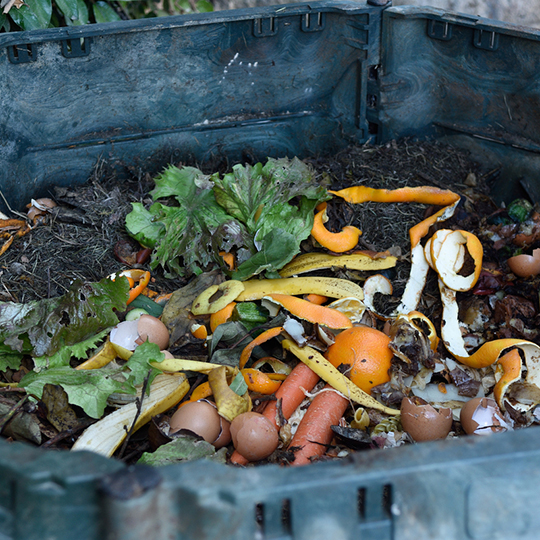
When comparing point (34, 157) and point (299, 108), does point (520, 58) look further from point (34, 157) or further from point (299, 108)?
point (34, 157)

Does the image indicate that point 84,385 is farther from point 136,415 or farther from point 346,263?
point 346,263

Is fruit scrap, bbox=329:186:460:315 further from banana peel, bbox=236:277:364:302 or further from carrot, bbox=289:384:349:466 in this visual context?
carrot, bbox=289:384:349:466

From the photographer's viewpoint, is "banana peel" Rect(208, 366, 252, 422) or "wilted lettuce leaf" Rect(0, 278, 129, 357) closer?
"banana peel" Rect(208, 366, 252, 422)

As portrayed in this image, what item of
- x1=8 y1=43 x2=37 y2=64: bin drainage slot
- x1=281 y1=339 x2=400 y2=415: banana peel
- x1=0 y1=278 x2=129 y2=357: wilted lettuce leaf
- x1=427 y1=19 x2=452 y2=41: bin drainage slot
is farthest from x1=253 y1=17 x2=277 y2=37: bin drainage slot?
x1=281 y1=339 x2=400 y2=415: banana peel

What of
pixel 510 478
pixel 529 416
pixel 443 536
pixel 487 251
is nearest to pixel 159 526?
pixel 443 536

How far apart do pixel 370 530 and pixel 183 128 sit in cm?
315

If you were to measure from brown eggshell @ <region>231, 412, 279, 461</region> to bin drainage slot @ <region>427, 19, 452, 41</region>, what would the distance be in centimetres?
271

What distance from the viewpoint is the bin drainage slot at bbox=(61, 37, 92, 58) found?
131 inches

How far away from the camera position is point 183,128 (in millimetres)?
3828

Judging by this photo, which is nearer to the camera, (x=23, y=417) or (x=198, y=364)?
(x=23, y=417)

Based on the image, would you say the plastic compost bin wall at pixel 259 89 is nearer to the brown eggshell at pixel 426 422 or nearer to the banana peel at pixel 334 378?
the banana peel at pixel 334 378

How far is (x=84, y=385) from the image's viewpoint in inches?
92.8

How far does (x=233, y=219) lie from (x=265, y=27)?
1304mm

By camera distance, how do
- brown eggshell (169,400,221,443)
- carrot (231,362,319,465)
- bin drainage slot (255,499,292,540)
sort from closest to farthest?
bin drainage slot (255,499,292,540), brown eggshell (169,400,221,443), carrot (231,362,319,465)
